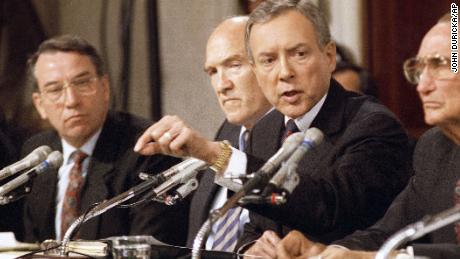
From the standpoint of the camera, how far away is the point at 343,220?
315 centimetres

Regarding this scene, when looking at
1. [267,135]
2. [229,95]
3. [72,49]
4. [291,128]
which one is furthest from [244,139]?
[72,49]

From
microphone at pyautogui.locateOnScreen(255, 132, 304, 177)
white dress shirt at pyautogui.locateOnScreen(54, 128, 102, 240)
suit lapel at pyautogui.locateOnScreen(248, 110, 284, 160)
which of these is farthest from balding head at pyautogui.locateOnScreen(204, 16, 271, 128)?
microphone at pyautogui.locateOnScreen(255, 132, 304, 177)

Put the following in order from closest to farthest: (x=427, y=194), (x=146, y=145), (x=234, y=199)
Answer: (x=234, y=199), (x=146, y=145), (x=427, y=194)

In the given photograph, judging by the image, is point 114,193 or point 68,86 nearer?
point 114,193

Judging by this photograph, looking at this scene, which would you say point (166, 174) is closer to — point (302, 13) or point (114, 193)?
point (302, 13)

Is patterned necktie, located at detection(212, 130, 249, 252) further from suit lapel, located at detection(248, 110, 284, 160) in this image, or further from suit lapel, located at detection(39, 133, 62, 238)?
suit lapel, located at detection(39, 133, 62, 238)

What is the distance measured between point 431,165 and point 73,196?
5.69 feet

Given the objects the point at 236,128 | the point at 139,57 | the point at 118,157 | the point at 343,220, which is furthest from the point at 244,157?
the point at 139,57

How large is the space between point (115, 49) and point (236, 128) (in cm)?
134

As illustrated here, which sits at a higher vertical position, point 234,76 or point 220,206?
point 234,76

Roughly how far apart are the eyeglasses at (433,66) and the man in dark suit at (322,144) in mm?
220

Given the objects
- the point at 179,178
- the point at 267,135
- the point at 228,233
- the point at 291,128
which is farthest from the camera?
the point at 228,233

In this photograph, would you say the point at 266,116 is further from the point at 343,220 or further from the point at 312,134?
the point at 312,134

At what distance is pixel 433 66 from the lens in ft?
9.96
